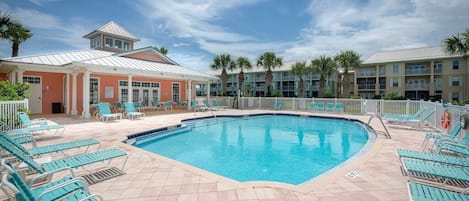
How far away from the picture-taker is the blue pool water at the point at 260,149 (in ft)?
18.7

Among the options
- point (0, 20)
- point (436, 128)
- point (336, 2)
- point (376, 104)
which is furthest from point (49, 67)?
point (376, 104)

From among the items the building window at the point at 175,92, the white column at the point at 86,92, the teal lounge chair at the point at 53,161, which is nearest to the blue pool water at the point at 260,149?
the teal lounge chair at the point at 53,161

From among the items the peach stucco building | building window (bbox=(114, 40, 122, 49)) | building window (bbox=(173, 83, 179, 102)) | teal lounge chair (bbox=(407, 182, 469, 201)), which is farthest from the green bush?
building window (bbox=(173, 83, 179, 102))

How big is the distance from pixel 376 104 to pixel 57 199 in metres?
17.9

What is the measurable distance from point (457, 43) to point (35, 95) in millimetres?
29123

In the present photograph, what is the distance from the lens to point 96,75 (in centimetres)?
1580

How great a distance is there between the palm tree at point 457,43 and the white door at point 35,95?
28.4 metres

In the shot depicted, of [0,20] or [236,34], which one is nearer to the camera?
[0,20]

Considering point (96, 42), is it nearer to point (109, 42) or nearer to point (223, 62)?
point (109, 42)

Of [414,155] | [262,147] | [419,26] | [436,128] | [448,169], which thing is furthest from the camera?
[419,26]

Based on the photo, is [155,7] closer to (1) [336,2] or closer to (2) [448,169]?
(1) [336,2]

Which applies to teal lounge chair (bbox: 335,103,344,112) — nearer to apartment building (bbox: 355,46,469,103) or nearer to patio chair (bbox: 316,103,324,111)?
patio chair (bbox: 316,103,324,111)

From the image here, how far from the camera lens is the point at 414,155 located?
4328 mm

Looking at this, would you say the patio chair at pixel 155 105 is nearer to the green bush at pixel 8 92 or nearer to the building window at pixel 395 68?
the green bush at pixel 8 92
